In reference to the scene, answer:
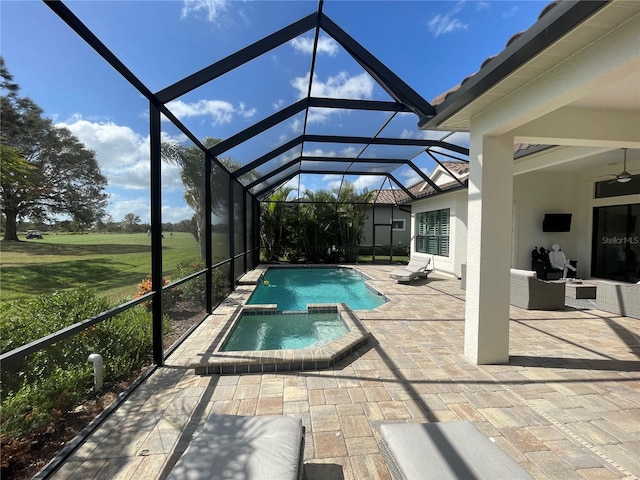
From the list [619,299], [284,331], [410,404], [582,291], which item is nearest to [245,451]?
[410,404]

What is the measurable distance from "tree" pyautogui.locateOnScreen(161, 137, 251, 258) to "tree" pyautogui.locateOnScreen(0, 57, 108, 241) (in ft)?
6.93

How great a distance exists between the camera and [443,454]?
1.97 metres

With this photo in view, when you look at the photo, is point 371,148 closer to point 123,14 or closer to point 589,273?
point 123,14

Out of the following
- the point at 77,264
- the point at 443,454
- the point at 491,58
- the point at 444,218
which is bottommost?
the point at 443,454

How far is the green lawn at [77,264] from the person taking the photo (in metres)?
2.10

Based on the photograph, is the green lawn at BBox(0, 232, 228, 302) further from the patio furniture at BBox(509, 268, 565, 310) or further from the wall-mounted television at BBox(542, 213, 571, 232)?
the wall-mounted television at BBox(542, 213, 571, 232)

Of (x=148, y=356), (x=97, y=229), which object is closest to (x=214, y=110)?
(x=97, y=229)

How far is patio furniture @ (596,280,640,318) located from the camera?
19.6 feet

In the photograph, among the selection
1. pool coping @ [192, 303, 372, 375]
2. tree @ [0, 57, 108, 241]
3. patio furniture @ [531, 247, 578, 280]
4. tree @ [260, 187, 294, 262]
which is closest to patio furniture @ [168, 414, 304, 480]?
pool coping @ [192, 303, 372, 375]

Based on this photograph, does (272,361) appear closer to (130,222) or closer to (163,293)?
(163,293)

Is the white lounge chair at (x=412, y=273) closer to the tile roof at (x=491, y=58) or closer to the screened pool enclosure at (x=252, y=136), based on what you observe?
the screened pool enclosure at (x=252, y=136)

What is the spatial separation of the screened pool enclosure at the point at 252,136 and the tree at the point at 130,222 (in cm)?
18

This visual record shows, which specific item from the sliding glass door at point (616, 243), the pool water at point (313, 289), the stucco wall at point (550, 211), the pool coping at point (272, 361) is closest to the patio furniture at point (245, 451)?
the pool coping at point (272, 361)

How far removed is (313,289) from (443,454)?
30.8 feet
